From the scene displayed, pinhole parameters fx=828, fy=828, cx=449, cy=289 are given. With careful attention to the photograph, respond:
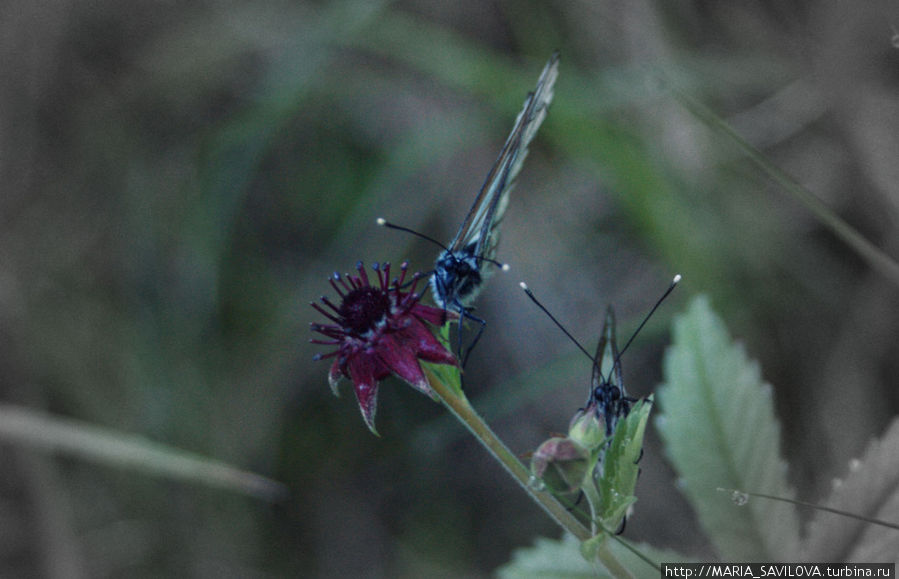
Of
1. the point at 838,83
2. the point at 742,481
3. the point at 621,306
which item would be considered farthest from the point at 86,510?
the point at 838,83

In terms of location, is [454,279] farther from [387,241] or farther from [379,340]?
[387,241]

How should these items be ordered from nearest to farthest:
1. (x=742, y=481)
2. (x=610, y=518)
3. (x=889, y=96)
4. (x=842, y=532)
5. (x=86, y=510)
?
1. (x=610, y=518)
2. (x=842, y=532)
3. (x=742, y=481)
4. (x=889, y=96)
5. (x=86, y=510)

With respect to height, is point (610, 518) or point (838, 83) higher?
point (838, 83)

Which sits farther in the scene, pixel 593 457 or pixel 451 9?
pixel 451 9

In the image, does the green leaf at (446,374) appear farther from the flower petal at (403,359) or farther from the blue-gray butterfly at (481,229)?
the blue-gray butterfly at (481,229)

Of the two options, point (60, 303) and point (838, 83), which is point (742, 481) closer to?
point (838, 83)

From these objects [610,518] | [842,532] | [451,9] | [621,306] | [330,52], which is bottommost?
[610,518]
